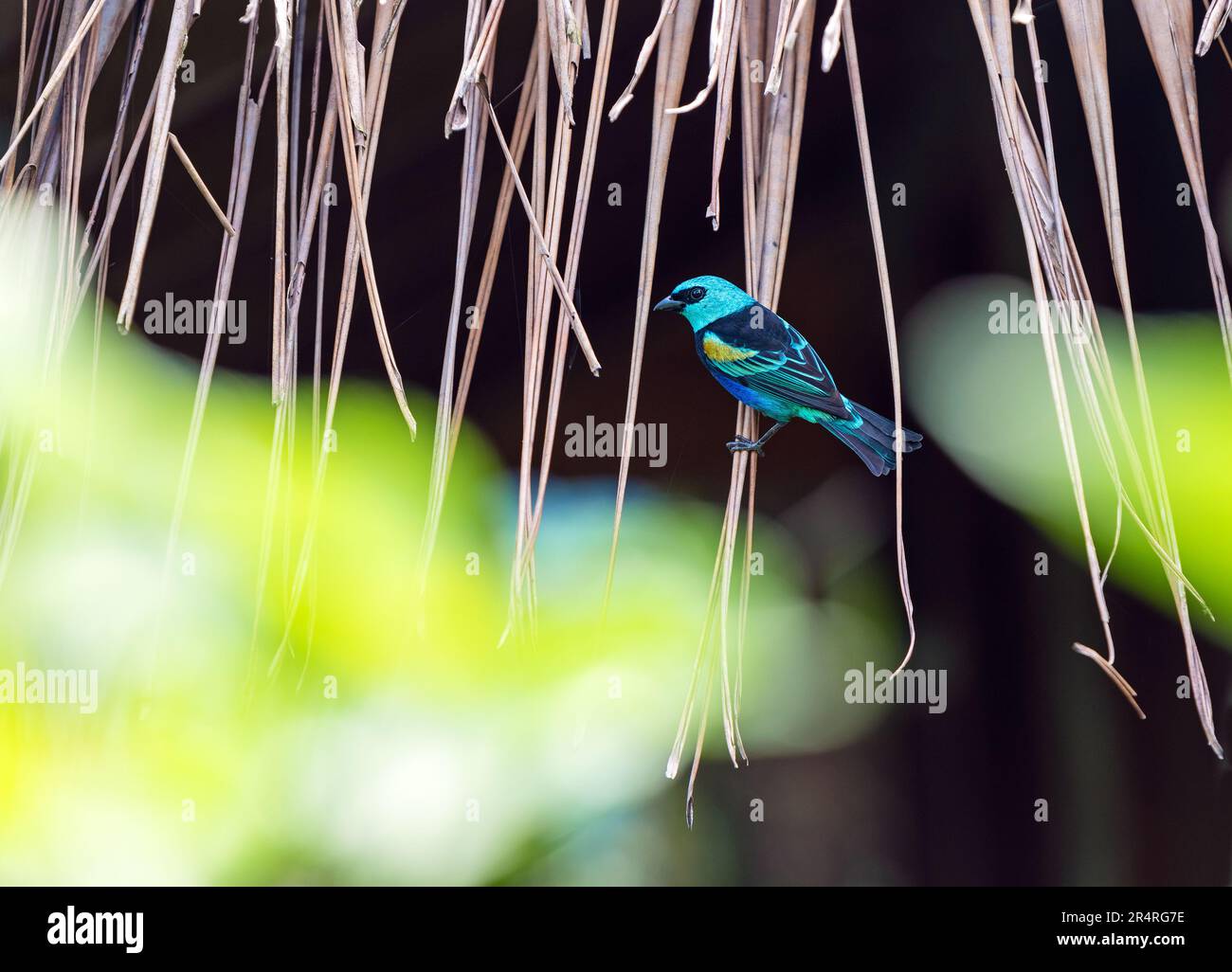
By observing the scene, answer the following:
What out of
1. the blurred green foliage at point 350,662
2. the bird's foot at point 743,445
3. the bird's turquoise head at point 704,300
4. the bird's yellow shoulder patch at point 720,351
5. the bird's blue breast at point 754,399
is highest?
the bird's turquoise head at point 704,300

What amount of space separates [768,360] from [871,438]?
18 centimetres

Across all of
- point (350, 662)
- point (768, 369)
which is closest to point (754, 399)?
point (768, 369)

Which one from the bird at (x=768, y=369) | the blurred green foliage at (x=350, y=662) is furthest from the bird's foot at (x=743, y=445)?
the blurred green foliage at (x=350, y=662)

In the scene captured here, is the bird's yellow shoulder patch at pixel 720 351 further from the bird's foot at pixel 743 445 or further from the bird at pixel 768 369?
the bird's foot at pixel 743 445

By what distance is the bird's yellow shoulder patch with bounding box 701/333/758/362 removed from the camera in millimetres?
1217

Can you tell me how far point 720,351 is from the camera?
123 cm

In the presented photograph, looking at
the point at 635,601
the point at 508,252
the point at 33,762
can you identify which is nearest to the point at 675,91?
the point at 508,252

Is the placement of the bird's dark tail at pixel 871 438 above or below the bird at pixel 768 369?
below

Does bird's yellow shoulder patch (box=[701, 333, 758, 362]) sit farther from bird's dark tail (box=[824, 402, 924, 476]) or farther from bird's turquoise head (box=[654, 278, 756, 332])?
bird's dark tail (box=[824, 402, 924, 476])

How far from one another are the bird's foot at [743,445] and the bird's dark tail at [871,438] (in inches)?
3.8

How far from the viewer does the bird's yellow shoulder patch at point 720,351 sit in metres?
1.22

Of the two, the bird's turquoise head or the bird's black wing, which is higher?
the bird's turquoise head

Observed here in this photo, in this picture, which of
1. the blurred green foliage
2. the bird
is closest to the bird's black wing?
the bird

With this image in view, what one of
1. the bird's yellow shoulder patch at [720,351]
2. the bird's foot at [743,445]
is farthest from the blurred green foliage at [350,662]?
the bird's yellow shoulder patch at [720,351]
